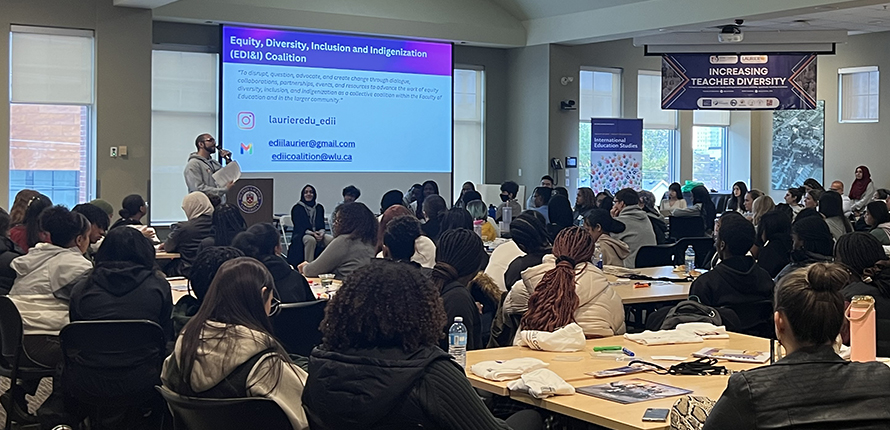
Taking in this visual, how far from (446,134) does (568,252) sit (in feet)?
32.2

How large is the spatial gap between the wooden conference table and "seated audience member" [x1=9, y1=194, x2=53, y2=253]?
2.67 meters

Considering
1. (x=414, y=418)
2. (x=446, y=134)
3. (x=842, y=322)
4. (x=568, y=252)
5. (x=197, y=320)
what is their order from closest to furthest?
(x=842, y=322), (x=414, y=418), (x=197, y=320), (x=568, y=252), (x=446, y=134)

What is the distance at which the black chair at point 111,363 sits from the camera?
380 centimetres

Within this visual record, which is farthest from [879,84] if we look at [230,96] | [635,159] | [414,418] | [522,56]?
[414,418]

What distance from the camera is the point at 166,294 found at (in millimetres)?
4324

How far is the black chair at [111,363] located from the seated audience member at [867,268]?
2963 millimetres

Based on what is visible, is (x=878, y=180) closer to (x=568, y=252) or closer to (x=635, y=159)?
(x=635, y=159)

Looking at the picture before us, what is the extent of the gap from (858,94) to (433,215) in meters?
10.5

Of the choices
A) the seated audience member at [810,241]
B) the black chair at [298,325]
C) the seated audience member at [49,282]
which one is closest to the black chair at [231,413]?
the black chair at [298,325]

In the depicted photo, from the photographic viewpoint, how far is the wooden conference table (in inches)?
112

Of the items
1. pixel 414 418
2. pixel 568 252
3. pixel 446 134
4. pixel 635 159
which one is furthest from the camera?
pixel 635 159

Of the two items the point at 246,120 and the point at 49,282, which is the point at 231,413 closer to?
the point at 49,282

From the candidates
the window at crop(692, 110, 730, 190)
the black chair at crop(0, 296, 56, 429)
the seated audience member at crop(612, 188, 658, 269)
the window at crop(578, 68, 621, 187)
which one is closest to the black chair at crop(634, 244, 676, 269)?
the seated audience member at crop(612, 188, 658, 269)

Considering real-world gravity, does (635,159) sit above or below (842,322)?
above
